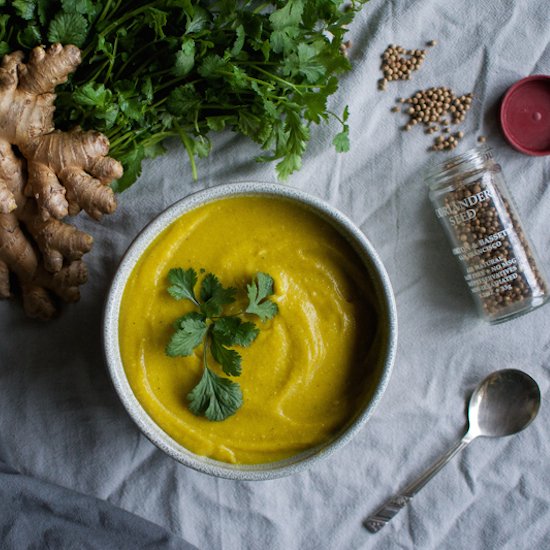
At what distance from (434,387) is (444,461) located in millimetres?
184

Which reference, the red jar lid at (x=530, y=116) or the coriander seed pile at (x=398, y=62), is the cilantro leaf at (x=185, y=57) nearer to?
the coriander seed pile at (x=398, y=62)

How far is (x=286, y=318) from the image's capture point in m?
1.71

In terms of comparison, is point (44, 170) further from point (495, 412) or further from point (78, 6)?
point (495, 412)

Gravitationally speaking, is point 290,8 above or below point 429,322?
above

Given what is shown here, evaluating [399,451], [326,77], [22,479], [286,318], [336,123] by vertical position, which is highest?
[326,77]

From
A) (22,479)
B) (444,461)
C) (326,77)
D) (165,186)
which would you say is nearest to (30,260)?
(165,186)

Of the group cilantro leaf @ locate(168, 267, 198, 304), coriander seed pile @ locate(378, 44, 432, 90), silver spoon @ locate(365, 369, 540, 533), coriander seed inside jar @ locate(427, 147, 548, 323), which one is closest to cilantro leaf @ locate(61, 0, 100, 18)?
cilantro leaf @ locate(168, 267, 198, 304)

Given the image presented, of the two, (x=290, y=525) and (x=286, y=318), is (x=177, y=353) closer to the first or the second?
(x=286, y=318)

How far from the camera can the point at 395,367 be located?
200 centimetres

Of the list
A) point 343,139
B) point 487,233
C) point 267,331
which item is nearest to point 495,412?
point 487,233

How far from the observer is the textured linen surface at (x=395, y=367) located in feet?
6.44

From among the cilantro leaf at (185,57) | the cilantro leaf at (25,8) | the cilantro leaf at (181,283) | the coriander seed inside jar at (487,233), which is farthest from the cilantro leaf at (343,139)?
the cilantro leaf at (25,8)

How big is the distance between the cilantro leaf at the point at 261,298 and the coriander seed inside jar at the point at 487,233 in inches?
20.6

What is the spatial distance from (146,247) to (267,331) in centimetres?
31
